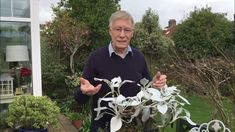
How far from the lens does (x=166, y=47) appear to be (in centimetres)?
1302

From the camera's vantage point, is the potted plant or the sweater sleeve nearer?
the sweater sleeve

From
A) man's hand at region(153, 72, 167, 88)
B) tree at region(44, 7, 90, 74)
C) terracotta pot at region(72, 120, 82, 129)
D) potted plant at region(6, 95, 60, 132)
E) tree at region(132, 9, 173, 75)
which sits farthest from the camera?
tree at region(132, 9, 173, 75)

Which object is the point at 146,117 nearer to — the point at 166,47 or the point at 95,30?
the point at 95,30

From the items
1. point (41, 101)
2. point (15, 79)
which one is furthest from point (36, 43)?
point (41, 101)

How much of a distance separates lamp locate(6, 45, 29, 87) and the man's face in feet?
12.3

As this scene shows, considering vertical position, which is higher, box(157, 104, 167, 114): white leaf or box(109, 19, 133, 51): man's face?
box(109, 19, 133, 51): man's face

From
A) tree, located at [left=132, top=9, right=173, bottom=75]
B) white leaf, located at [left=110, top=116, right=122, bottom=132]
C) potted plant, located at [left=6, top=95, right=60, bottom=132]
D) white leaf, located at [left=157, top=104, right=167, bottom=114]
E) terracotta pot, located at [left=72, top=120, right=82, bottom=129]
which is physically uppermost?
tree, located at [left=132, top=9, right=173, bottom=75]

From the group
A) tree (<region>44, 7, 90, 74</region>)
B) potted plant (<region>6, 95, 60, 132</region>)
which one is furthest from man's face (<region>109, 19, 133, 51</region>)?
tree (<region>44, 7, 90, 74</region>)

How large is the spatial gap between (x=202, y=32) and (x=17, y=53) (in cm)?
747

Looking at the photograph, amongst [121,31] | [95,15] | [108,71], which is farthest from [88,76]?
[95,15]

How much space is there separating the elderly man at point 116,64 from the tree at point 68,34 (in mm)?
6143

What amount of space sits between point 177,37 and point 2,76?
7.96 metres

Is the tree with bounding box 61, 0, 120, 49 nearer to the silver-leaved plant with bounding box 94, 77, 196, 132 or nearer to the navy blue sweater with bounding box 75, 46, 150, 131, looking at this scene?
the navy blue sweater with bounding box 75, 46, 150, 131

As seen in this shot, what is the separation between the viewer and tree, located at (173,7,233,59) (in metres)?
11.5
